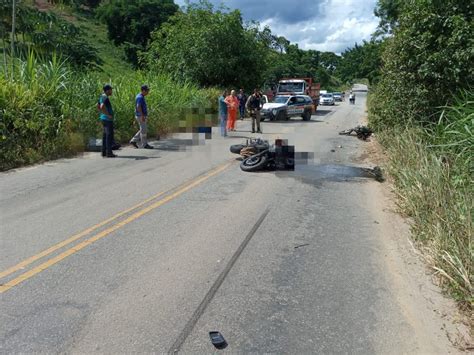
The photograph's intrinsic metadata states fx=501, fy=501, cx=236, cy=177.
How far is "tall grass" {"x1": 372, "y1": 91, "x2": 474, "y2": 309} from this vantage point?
15.9 ft

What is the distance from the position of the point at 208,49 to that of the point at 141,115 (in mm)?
18385

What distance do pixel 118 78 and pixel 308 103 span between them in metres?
13.8

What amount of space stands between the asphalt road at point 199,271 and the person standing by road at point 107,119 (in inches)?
137

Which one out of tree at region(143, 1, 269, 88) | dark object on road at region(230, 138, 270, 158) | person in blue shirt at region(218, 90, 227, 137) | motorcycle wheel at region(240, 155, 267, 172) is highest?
tree at region(143, 1, 269, 88)

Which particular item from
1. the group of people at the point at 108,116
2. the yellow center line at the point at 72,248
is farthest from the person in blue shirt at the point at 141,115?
the yellow center line at the point at 72,248

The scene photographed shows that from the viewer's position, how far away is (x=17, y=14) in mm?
16891

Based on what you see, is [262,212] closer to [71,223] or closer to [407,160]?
[71,223]

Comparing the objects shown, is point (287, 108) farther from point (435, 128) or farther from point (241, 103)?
point (435, 128)

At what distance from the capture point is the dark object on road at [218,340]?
146 inches

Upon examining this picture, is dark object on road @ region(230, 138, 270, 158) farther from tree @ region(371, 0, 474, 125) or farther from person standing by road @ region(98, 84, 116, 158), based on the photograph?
person standing by road @ region(98, 84, 116, 158)

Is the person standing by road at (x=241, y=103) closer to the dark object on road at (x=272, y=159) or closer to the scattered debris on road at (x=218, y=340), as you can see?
the dark object on road at (x=272, y=159)

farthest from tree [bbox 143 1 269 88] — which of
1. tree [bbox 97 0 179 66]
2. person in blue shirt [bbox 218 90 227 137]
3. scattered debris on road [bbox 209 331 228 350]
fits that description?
tree [bbox 97 0 179 66]

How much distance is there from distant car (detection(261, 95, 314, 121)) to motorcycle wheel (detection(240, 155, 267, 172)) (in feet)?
54.6

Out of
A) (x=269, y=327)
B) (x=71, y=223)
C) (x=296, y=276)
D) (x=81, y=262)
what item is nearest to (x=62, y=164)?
(x=71, y=223)
